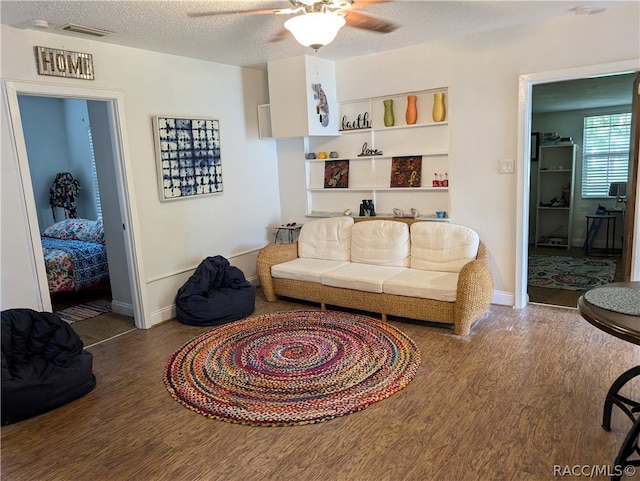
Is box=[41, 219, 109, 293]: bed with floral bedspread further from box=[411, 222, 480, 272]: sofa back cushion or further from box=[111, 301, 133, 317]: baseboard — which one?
box=[411, 222, 480, 272]: sofa back cushion

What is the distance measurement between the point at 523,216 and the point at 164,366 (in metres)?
3.28

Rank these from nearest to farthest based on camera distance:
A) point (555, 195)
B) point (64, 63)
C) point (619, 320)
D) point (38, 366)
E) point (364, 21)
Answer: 1. point (619, 320)
2. point (38, 366)
3. point (364, 21)
4. point (64, 63)
5. point (555, 195)

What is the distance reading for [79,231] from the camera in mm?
5809

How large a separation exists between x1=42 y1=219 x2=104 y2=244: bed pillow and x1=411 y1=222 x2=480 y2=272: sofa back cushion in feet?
12.3

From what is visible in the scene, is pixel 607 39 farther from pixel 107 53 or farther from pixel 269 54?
pixel 107 53

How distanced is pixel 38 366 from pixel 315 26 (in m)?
2.67

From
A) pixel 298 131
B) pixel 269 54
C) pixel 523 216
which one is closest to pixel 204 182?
pixel 298 131

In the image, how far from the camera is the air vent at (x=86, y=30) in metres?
3.35

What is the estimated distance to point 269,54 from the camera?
4.55m

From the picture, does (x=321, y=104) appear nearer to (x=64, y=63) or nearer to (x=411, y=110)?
(x=411, y=110)

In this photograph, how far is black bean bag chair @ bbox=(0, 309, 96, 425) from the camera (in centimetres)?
274

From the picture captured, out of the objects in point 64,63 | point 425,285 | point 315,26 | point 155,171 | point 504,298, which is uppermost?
point 64,63

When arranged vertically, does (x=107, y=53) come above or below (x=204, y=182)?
above

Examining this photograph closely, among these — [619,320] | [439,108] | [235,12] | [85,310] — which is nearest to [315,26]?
[235,12]
